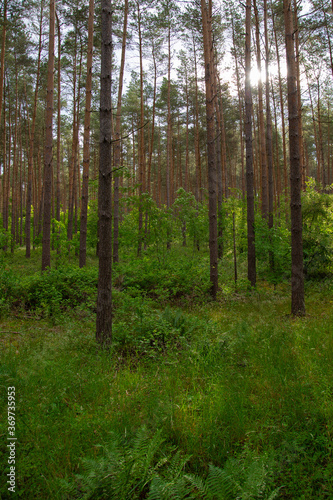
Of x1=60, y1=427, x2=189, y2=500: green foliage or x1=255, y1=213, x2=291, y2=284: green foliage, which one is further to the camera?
x1=255, y1=213, x2=291, y2=284: green foliage

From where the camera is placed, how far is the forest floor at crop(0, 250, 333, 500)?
2201 millimetres

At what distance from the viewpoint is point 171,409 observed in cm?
292

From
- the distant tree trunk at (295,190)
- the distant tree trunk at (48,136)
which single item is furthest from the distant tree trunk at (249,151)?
the distant tree trunk at (48,136)

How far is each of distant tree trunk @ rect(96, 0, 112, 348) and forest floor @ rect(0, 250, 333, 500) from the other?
38 cm

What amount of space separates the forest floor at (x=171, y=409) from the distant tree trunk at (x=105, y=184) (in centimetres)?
38

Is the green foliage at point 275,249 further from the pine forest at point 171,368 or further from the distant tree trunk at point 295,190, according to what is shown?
the distant tree trunk at point 295,190

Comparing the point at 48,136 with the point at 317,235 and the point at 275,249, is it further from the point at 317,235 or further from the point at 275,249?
the point at 317,235

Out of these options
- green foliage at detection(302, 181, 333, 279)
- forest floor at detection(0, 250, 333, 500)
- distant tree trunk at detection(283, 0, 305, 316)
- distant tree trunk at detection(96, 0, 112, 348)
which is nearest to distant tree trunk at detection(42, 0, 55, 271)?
forest floor at detection(0, 250, 333, 500)

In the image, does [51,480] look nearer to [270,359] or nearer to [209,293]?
[270,359]

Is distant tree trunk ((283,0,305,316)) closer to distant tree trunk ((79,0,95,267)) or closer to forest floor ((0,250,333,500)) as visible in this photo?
forest floor ((0,250,333,500))

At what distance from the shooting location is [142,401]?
3.15 m

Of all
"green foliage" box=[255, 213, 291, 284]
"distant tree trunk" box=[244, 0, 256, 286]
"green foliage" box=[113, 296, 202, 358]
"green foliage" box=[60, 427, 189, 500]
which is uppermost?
"distant tree trunk" box=[244, 0, 256, 286]

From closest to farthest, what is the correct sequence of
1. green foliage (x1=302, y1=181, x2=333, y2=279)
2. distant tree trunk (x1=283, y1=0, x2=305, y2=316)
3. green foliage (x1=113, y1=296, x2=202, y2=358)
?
green foliage (x1=113, y1=296, x2=202, y2=358)
distant tree trunk (x1=283, y1=0, x2=305, y2=316)
green foliage (x1=302, y1=181, x2=333, y2=279)

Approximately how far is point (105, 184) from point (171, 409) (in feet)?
10.5
